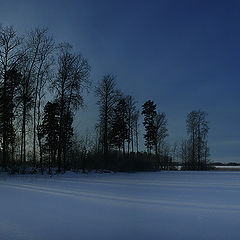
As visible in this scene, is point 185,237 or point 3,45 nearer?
point 185,237

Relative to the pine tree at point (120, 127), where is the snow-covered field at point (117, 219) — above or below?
below

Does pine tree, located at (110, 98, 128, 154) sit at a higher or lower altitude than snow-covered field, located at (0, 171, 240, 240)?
higher

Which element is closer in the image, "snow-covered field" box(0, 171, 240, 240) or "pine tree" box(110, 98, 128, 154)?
"snow-covered field" box(0, 171, 240, 240)

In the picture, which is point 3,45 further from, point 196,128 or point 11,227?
point 196,128

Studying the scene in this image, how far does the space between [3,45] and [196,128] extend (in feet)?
104

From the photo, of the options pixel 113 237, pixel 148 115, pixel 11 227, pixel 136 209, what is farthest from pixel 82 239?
pixel 148 115

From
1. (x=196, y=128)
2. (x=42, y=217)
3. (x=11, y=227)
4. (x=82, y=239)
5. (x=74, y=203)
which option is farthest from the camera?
(x=196, y=128)

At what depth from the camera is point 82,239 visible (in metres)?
3.35

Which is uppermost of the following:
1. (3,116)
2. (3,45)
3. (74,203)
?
(3,45)

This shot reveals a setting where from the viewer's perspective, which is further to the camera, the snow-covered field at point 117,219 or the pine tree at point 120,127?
the pine tree at point 120,127

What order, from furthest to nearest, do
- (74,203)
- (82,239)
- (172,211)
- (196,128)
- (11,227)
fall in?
(196,128) → (74,203) → (172,211) → (11,227) → (82,239)

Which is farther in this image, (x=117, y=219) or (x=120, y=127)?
(x=120, y=127)

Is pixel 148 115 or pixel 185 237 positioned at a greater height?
pixel 148 115

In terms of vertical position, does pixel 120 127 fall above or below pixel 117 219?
above
